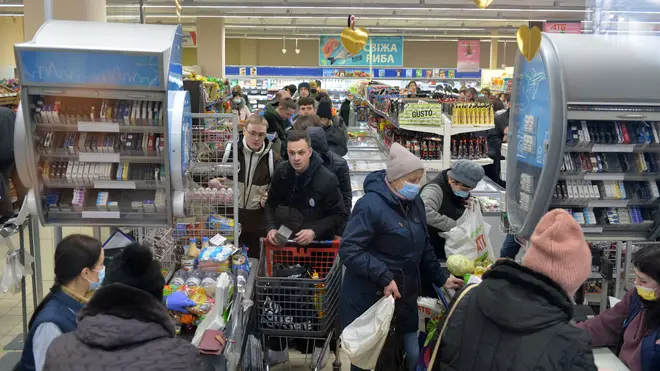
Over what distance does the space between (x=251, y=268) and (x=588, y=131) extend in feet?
7.62

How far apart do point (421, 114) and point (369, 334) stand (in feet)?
15.7

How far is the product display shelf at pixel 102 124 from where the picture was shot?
355 cm

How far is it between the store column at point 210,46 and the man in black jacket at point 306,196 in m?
14.9

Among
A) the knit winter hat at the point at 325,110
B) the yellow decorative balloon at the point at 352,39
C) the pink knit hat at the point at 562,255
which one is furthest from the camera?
the knit winter hat at the point at 325,110

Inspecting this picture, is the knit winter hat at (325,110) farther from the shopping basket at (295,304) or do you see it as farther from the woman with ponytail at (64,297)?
the woman with ponytail at (64,297)

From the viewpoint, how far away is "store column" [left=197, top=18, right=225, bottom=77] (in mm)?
18984

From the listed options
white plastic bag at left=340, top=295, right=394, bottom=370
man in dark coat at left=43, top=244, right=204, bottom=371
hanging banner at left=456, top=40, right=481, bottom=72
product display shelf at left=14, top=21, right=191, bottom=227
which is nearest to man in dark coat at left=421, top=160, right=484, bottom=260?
white plastic bag at left=340, top=295, right=394, bottom=370

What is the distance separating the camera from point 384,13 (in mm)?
17125

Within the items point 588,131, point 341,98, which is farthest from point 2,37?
point 588,131

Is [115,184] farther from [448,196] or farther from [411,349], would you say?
[448,196]

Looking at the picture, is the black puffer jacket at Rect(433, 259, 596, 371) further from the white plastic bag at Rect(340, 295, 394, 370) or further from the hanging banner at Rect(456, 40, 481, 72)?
the hanging banner at Rect(456, 40, 481, 72)

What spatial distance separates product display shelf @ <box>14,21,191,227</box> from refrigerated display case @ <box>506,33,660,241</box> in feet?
7.27

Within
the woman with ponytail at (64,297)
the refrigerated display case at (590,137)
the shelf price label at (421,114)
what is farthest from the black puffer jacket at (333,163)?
the shelf price label at (421,114)

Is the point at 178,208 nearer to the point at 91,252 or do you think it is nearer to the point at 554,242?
the point at 91,252
